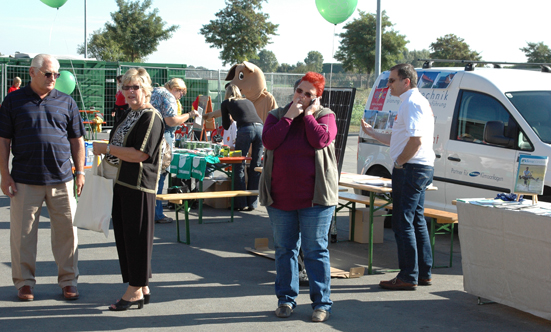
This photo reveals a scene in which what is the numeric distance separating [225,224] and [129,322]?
161 inches

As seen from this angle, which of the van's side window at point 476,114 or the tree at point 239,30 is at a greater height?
the tree at point 239,30

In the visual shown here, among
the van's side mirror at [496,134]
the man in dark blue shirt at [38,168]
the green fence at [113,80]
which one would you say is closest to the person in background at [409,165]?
the van's side mirror at [496,134]

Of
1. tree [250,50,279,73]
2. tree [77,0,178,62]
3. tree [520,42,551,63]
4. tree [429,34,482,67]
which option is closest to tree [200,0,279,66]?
tree [77,0,178,62]

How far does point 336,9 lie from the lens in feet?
27.0

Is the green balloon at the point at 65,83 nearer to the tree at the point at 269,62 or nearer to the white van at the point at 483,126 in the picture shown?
the white van at the point at 483,126

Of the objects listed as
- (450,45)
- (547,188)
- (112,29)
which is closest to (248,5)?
(112,29)

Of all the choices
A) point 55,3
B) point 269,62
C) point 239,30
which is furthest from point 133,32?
point 269,62

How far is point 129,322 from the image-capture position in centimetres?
453

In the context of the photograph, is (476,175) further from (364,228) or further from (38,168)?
(38,168)

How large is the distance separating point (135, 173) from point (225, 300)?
1.37m

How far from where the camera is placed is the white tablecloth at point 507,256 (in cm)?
438

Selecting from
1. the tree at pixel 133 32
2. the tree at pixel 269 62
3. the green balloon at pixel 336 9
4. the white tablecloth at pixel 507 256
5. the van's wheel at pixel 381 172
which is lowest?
the white tablecloth at pixel 507 256

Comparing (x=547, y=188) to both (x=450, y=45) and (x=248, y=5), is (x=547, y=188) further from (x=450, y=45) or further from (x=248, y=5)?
(x=450, y=45)

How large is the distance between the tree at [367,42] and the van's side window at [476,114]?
105 feet
